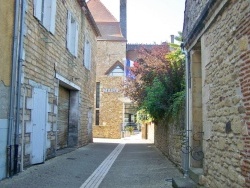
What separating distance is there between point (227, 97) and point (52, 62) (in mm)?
6658

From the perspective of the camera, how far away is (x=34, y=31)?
8547mm

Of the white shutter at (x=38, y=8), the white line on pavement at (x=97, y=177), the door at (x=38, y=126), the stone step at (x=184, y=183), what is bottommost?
the white line on pavement at (x=97, y=177)

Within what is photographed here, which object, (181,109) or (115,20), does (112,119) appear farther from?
(181,109)

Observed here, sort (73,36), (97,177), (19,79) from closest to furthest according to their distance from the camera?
(19,79)
(97,177)
(73,36)

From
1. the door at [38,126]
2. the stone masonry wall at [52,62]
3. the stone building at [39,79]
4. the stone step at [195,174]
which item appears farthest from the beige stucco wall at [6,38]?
the stone step at [195,174]

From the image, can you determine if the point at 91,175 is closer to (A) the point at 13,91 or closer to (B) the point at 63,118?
(A) the point at 13,91

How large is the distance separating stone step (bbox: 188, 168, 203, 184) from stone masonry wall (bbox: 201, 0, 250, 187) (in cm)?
41

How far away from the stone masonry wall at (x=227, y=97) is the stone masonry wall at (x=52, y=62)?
433 centimetres

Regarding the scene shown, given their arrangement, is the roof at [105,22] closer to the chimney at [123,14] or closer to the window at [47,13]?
the chimney at [123,14]

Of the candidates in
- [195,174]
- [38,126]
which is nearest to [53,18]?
[38,126]

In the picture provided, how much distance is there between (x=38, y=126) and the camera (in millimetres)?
8828

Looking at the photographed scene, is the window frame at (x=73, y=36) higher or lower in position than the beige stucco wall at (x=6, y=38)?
higher

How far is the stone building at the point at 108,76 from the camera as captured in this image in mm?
28984

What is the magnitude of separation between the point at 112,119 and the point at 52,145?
1884 cm
